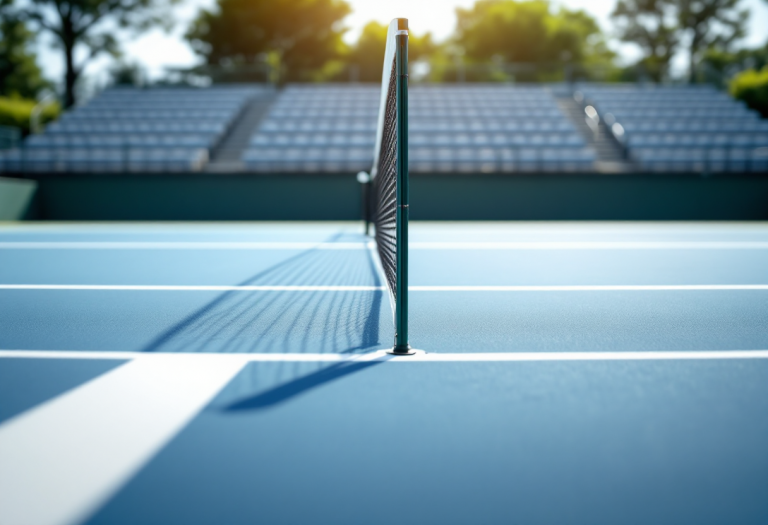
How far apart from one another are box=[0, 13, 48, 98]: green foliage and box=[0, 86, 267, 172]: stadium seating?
20.3 meters

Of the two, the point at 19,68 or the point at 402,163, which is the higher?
the point at 19,68

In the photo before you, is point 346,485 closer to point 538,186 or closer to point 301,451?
point 301,451

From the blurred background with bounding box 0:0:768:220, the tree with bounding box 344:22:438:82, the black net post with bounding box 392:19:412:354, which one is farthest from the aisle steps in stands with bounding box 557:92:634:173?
the tree with bounding box 344:22:438:82

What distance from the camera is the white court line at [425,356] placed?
3.34 metres

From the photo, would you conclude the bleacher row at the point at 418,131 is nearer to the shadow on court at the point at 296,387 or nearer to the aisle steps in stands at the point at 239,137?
the aisle steps in stands at the point at 239,137

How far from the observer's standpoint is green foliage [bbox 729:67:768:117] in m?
24.6

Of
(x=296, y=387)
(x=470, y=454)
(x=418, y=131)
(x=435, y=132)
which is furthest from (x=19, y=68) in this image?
(x=470, y=454)

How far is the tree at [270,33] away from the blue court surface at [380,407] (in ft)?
136

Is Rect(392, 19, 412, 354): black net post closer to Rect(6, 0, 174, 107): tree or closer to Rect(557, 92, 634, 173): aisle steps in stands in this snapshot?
Rect(557, 92, 634, 173): aisle steps in stands

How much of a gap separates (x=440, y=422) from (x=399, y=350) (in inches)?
41.7

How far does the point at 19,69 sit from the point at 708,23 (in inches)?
1931

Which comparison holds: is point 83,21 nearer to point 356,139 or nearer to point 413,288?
point 356,139

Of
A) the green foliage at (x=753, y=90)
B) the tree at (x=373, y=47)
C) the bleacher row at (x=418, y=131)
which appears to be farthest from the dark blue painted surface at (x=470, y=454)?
the tree at (x=373, y=47)

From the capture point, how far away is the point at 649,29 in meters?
53.5
